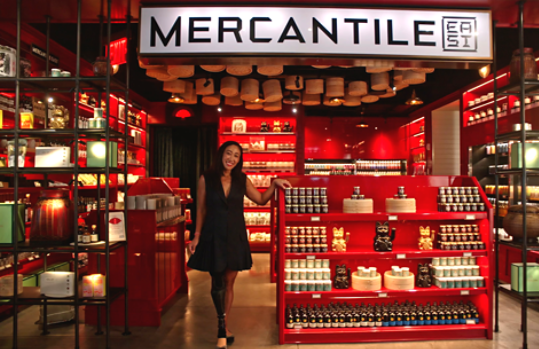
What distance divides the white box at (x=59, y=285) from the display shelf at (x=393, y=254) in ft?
6.33

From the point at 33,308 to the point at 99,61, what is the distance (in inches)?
126

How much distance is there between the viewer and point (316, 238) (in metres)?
3.44

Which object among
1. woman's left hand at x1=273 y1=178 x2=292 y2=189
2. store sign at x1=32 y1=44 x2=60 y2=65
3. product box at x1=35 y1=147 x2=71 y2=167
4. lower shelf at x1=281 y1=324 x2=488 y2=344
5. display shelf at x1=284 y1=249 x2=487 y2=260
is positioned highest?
store sign at x1=32 y1=44 x2=60 y2=65

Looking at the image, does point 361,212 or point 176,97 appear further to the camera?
point 176,97

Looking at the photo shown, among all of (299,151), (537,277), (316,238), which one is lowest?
(537,277)

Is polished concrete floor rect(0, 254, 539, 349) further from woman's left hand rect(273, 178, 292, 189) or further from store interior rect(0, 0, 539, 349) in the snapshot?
woman's left hand rect(273, 178, 292, 189)

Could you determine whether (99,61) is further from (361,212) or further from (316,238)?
(361,212)

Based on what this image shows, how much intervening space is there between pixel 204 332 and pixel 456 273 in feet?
8.64

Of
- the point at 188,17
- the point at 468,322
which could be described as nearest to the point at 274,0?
the point at 188,17

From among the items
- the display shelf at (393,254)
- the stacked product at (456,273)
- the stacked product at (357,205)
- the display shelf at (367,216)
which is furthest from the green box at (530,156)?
the stacked product at (357,205)

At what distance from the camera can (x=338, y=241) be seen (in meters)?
3.52

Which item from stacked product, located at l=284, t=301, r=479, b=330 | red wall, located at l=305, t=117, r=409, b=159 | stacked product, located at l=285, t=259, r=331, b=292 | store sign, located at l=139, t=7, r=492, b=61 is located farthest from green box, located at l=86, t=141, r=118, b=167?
red wall, located at l=305, t=117, r=409, b=159

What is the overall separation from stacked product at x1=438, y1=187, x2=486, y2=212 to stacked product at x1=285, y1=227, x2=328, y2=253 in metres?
1.23

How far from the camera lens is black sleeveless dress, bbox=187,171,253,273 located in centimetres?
304
